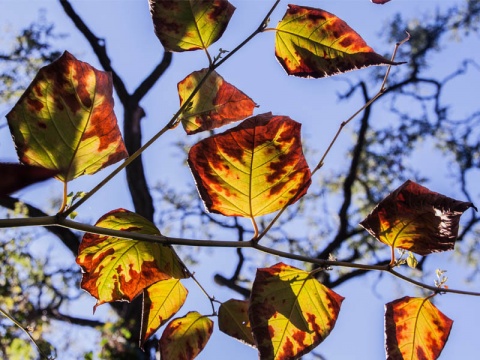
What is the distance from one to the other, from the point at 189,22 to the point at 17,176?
34cm

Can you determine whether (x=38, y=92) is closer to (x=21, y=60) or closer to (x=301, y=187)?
(x=301, y=187)

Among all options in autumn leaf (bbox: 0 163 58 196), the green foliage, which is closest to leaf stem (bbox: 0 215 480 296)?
the green foliage

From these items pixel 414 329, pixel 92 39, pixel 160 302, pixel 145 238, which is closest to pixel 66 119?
pixel 145 238

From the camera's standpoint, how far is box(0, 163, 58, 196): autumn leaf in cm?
13

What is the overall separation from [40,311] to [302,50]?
4190 millimetres

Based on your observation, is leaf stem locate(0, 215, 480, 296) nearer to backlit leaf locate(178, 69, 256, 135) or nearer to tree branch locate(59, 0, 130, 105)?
backlit leaf locate(178, 69, 256, 135)

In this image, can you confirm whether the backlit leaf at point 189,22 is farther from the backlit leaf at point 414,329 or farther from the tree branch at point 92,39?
the tree branch at point 92,39

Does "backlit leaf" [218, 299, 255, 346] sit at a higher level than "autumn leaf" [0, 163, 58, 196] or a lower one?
higher

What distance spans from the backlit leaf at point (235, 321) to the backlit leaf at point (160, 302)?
1.6 inches

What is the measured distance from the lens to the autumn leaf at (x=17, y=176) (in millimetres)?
132

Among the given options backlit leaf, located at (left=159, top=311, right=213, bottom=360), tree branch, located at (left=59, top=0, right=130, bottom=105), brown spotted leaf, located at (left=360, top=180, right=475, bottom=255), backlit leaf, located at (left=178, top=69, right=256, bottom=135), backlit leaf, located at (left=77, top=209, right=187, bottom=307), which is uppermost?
tree branch, located at (left=59, top=0, right=130, bottom=105)

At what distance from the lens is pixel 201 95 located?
0.46 metres

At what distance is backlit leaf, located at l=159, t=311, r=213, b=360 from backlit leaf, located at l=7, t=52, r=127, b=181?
18cm

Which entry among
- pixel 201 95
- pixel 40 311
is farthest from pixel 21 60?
pixel 201 95
